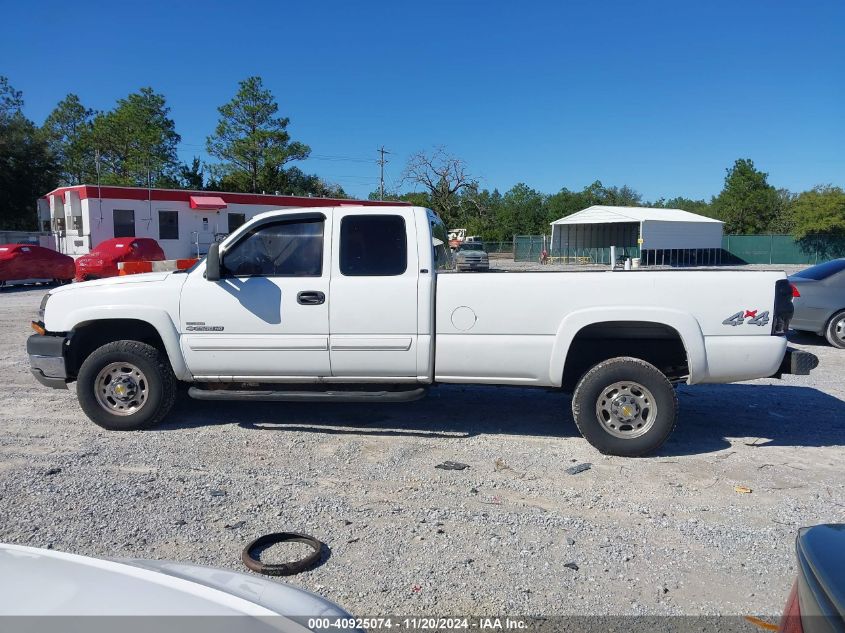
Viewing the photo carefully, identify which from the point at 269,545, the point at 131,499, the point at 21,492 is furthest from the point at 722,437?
the point at 21,492

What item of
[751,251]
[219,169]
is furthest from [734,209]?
[219,169]

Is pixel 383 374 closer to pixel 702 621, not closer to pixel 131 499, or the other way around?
pixel 131 499

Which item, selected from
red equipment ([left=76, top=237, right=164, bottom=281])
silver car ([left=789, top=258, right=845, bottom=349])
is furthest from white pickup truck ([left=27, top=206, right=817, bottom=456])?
red equipment ([left=76, top=237, right=164, bottom=281])

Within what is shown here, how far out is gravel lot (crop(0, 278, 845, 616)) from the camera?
3670mm

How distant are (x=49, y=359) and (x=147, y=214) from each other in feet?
91.7

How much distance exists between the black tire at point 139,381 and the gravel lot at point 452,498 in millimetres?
146

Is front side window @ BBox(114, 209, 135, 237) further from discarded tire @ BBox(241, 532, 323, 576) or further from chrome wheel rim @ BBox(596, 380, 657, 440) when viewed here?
discarded tire @ BBox(241, 532, 323, 576)

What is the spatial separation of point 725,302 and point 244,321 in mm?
4025

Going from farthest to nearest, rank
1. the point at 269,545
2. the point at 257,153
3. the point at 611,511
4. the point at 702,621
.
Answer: the point at 257,153, the point at 611,511, the point at 269,545, the point at 702,621

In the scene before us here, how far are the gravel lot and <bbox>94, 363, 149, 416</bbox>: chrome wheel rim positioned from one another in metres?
0.26

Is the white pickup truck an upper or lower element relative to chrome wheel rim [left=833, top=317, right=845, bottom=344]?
upper

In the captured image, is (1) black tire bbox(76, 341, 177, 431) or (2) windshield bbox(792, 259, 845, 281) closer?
(1) black tire bbox(76, 341, 177, 431)

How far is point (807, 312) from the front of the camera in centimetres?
1109

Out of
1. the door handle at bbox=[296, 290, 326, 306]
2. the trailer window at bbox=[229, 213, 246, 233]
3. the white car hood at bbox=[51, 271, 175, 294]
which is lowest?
the door handle at bbox=[296, 290, 326, 306]
